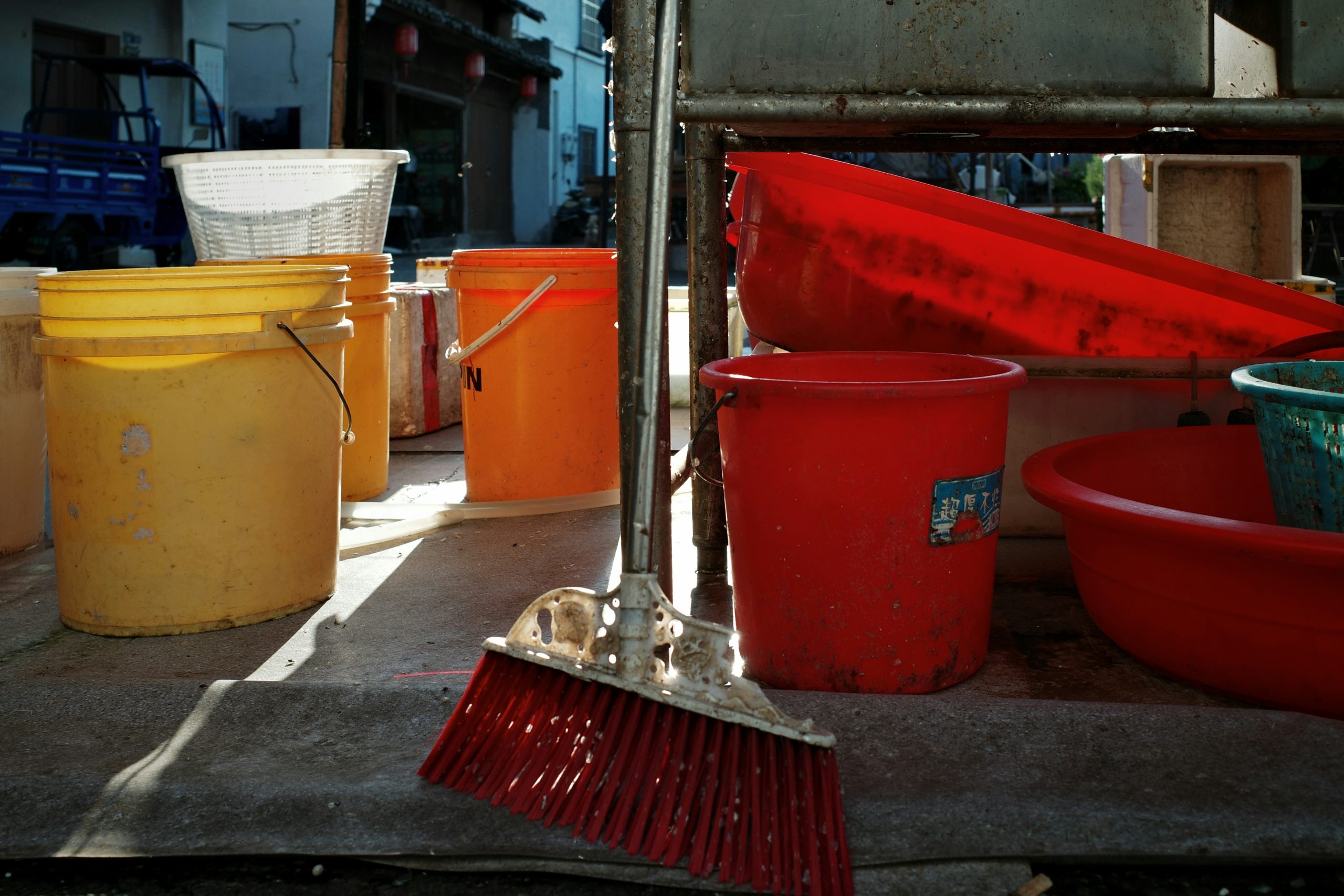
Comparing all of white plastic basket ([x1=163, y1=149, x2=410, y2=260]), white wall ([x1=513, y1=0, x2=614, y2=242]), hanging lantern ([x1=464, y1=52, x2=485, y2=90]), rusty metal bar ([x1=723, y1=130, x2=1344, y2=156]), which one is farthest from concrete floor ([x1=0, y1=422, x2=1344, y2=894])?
white wall ([x1=513, y1=0, x2=614, y2=242])

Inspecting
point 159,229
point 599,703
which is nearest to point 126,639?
point 599,703

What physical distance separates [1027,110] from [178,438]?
1743 mm

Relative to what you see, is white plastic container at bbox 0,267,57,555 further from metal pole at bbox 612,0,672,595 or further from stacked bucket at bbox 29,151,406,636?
metal pole at bbox 612,0,672,595

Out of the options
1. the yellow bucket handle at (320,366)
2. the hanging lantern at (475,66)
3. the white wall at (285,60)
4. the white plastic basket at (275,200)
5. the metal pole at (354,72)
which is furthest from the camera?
the hanging lantern at (475,66)

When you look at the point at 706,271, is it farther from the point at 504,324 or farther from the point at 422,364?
the point at 422,364

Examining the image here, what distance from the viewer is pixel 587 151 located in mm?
26016

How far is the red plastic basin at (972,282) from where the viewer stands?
8.61ft

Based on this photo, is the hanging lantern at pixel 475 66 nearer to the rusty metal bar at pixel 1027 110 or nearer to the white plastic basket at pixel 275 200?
the white plastic basket at pixel 275 200

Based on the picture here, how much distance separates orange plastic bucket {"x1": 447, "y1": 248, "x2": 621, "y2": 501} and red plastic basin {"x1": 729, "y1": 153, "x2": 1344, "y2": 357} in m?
0.83

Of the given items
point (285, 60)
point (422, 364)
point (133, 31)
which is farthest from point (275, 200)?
point (285, 60)

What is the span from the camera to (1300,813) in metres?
1.57

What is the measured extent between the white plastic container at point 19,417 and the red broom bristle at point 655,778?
196 cm

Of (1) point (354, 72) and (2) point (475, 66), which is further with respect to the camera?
(2) point (475, 66)

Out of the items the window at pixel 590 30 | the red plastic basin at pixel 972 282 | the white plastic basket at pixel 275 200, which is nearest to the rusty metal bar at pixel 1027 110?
the red plastic basin at pixel 972 282
